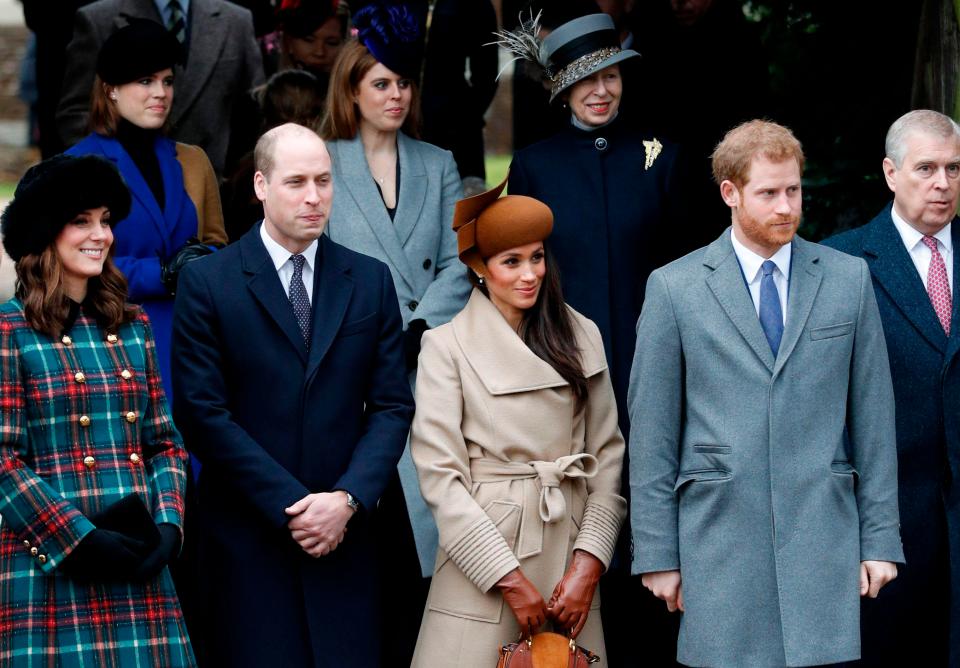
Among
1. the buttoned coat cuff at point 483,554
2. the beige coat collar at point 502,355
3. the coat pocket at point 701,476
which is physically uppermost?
the beige coat collar at point 502,355

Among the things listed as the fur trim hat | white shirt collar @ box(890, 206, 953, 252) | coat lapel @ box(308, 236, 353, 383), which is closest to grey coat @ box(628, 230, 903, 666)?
white shirt collar @ box(890, 206, 953, 252)

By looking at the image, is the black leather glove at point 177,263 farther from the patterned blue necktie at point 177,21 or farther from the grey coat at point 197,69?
the patterned blue necktie at point 177,21

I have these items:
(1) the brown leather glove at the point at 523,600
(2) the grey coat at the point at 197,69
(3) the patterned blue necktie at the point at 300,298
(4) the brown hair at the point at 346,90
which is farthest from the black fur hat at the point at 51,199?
(2) the grey coat at the point at 197,69

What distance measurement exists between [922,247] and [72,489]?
307cm

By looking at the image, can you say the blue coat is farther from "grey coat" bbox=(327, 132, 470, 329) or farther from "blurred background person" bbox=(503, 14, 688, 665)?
"blurred background person" bbox=(503, 14, 688, 665)

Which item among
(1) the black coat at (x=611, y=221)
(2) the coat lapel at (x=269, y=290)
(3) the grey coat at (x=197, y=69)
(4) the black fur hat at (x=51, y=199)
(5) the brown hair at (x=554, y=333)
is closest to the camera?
(4) the black fur hat at (x=51, y=199)

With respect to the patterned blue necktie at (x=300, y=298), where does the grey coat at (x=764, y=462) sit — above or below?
below

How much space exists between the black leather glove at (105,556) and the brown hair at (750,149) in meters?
2.19

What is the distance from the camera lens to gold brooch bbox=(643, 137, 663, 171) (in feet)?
20.2

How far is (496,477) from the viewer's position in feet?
17.6

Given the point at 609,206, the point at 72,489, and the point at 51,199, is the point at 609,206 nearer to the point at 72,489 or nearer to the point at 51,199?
the point at 51,199

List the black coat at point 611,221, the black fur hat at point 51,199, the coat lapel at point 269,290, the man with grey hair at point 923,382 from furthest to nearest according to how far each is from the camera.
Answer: the black coat at point 611,221, the man with grey hair at point 923,382, the coat lapel at point 269,290, the black fur hat at point 51,199

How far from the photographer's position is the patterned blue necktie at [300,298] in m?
5.26

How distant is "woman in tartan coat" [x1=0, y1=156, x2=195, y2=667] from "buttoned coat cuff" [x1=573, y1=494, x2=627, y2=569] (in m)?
1.36
